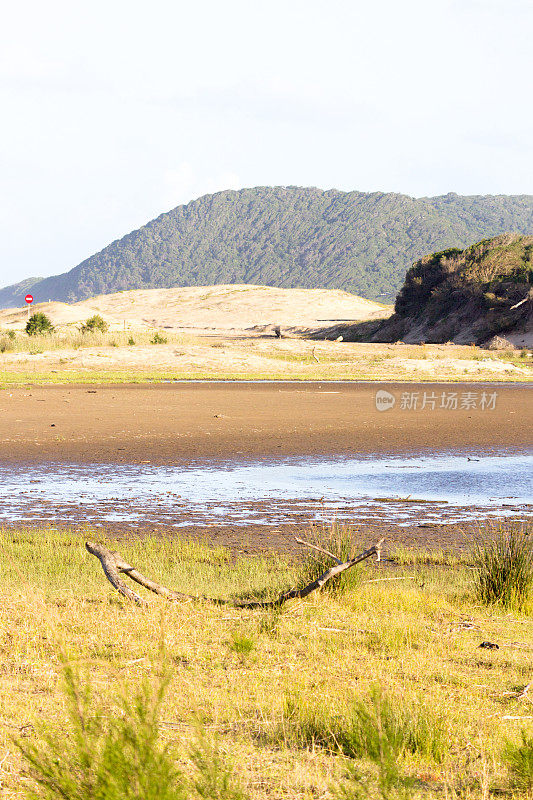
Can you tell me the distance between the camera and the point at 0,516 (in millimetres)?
11664

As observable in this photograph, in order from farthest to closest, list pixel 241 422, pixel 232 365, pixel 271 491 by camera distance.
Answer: pixel 232 365, pixel 241 422, pixel 271 491

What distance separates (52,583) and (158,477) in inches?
297

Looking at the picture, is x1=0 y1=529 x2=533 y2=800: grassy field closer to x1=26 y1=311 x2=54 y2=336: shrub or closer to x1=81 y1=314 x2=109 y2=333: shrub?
x1=81 y1=314 x2=109 y2=333: shrub

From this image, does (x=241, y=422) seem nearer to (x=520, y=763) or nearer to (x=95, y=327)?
(x=520, y=763)

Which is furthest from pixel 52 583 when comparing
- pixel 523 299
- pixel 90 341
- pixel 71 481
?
pixel 523 299

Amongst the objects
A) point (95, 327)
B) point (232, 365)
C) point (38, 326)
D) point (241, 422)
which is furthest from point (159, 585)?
point (38, 326)

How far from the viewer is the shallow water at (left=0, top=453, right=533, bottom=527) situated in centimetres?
1196

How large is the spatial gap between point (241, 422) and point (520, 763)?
Result: 19.9m

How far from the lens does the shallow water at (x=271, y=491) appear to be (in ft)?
39.2

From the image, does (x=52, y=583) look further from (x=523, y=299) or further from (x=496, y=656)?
(x=523, y=299)

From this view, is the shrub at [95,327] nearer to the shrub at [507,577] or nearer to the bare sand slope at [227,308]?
the bare sand slope at [227,308]

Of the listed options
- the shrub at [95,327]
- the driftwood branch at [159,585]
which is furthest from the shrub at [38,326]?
the driftwood branch at [159,585]

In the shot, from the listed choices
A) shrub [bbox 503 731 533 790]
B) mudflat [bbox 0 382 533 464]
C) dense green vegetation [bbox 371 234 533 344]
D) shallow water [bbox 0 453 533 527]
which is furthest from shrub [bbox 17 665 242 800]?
dense green vegetation [bbox 371 234 533 344]

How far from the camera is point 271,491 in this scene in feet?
45.4
